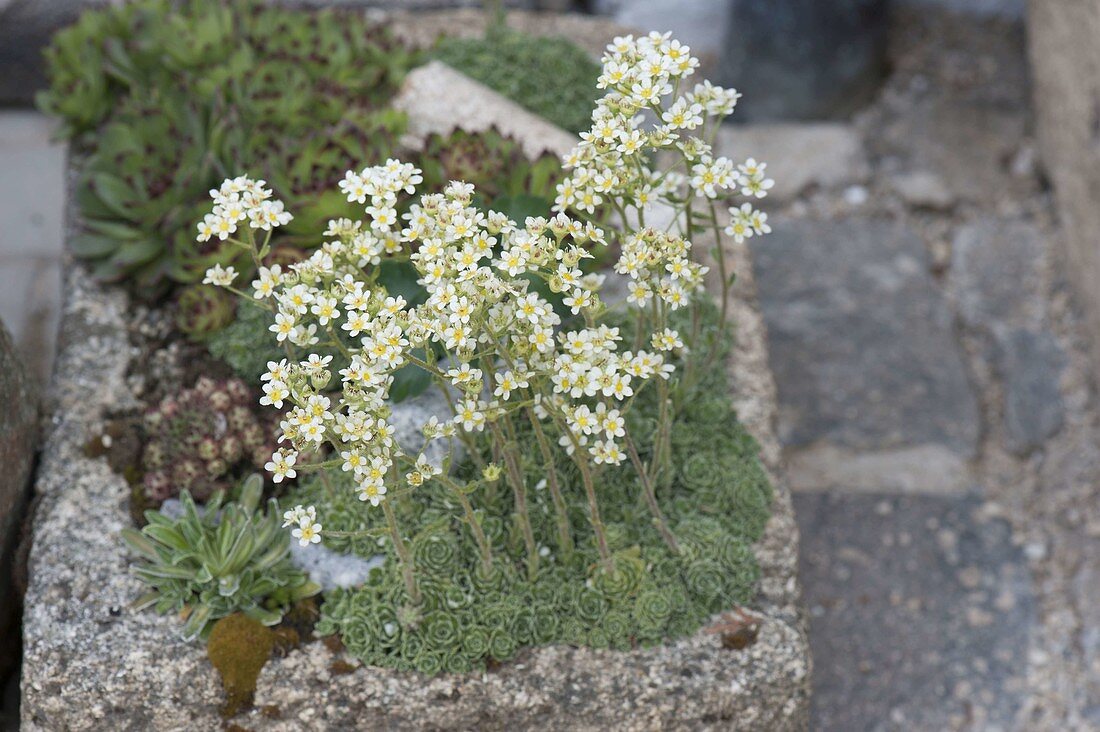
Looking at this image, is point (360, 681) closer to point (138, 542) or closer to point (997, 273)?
point (138, 542)

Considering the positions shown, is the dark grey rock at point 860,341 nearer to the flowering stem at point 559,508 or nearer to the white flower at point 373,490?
the flowering stem at point 559,508

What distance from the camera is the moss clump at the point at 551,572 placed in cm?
237

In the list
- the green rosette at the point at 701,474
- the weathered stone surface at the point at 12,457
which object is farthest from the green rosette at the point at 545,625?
the weathered stone surface at the point at 12,457

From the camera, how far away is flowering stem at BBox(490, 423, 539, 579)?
2.26 m

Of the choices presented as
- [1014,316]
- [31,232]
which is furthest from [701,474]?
[31,232]

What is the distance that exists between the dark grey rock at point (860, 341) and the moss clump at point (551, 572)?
1.13 metres

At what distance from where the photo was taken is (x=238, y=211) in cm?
209

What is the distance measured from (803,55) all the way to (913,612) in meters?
2.32

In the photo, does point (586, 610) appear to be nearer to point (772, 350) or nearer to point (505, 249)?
point (505, 249)

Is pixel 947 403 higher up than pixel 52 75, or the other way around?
pixel 52 75

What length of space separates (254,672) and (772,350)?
2.15 meters

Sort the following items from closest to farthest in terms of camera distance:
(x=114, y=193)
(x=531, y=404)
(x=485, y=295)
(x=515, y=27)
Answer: (x=485, y=295), (x=531, y=404), (x=114, y=193), (x=515, y=27)

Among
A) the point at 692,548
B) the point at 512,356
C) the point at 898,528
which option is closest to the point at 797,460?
the point at 898,528

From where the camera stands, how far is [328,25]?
3.66 metres
